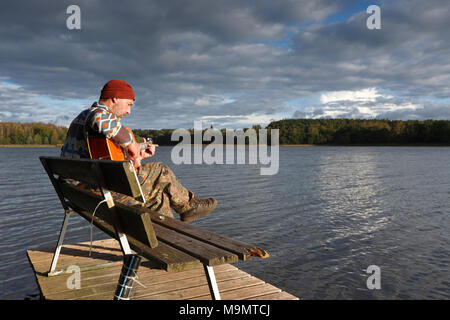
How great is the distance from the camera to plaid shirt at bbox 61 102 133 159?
3.63 m

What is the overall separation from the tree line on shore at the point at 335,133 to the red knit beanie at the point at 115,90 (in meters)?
117

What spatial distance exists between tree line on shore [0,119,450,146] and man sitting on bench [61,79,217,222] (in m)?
117

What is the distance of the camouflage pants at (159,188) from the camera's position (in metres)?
4.38

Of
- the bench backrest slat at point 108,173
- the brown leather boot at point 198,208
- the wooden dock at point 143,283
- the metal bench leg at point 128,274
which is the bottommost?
the wooden dock at point 143,283

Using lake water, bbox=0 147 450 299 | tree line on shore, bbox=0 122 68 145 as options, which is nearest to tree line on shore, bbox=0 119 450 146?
tree line on shore, bbox=0 122 68 145

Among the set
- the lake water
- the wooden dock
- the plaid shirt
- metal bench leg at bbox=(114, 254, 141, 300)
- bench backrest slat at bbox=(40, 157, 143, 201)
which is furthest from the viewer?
the lake water

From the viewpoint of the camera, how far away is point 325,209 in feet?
46.2

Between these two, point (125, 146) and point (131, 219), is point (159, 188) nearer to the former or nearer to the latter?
point (125, 146)

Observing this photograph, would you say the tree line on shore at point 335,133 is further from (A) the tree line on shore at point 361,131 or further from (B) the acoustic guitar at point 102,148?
(B) the acoustic guitar at point 102,148

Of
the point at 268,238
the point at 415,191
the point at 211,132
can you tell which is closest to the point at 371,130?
the point at 211,132

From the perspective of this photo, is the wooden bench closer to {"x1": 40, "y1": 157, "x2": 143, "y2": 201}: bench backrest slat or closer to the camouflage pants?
{"x1": 40, "y1": 157, "x2": 143, "y2": 201}: bench backrest slat

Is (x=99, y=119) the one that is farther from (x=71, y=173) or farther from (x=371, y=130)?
(x=371, y=130)

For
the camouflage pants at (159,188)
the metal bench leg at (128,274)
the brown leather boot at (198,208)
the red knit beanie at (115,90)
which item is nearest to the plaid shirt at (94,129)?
the red knit beanie at (115,90)

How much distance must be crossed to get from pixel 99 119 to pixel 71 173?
60cm
